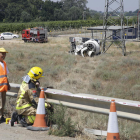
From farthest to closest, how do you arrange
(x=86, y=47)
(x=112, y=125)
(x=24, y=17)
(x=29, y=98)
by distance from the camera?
(x=24, y=17), (x=86, y=47), (x=29, y=98), (x=112, y=125)

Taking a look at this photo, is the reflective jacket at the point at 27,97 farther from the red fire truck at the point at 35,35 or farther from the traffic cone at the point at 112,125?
the red fire truck at the point at 35,35

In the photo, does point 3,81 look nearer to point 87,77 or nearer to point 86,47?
point 87,77

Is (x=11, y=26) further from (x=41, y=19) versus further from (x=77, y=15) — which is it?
(x=77, y=15)

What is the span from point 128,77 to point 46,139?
998 cm

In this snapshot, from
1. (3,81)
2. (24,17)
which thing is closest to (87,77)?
(3,81)

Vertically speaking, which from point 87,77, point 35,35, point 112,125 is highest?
point 35,35

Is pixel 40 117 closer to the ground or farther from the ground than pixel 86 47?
closer to the ground

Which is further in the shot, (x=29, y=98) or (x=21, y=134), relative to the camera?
(x=29, y=98)

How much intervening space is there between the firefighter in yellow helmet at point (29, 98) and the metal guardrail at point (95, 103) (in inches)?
10.7

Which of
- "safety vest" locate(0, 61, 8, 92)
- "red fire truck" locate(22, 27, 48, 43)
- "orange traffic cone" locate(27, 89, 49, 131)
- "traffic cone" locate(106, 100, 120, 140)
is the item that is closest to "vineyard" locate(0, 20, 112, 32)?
"red fire truck" locate(22, 27, 48, 43)

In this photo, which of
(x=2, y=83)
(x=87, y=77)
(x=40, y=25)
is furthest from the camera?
(x=40, y=25)

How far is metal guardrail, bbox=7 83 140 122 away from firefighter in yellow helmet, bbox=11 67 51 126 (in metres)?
0.27

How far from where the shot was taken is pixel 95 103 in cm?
504

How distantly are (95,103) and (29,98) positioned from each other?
53.9 inches
